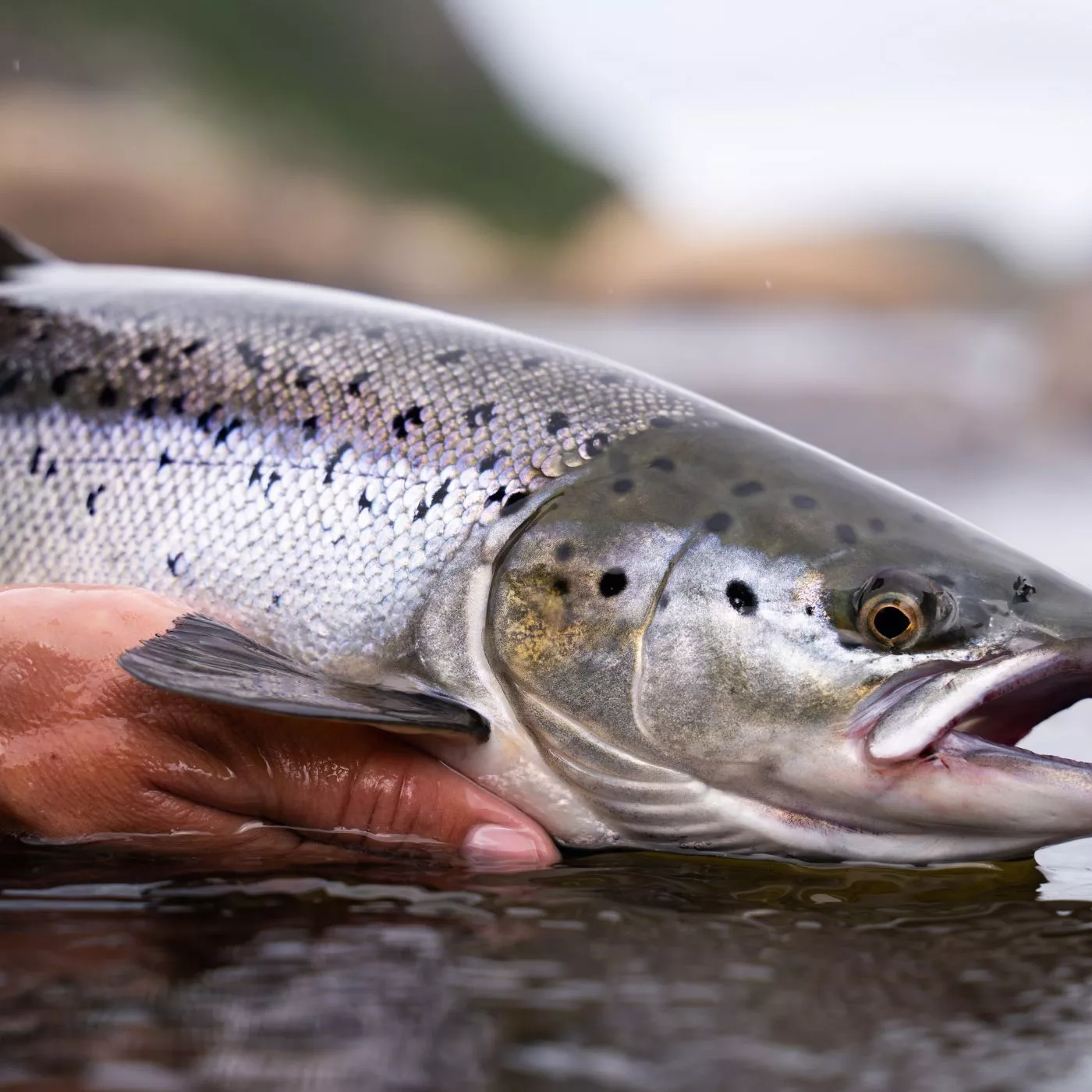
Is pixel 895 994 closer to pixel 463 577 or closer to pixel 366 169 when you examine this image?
pixel 463 577

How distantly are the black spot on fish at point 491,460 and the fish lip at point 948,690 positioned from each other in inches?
33.2

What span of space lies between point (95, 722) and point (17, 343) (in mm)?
1087

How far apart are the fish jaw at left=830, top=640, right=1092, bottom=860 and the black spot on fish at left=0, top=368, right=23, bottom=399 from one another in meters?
1.95

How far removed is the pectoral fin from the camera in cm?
241

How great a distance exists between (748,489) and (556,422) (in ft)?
1.37

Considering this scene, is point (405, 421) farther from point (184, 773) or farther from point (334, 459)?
point (184, 773)

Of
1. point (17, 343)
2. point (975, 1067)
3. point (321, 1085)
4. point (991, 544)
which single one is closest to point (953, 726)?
point (991, 544)

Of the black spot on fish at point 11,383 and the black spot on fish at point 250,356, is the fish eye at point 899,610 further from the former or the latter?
the black spot on fish at point 11,383

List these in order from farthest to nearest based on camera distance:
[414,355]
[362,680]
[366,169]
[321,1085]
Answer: [366,169] → [414,355] → [362,680] → [321,1085]

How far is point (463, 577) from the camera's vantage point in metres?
2.74

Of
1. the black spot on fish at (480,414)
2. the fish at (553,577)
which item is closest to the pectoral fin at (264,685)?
the fish at (553,577)

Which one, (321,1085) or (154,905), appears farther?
(154,905)

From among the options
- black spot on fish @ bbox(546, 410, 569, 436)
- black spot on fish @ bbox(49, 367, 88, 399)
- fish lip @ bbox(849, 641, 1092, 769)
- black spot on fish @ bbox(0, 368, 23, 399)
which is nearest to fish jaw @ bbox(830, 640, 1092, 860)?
fish lip @ bbox(849, 641, 1092, 769)

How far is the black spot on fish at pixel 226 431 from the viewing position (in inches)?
118
